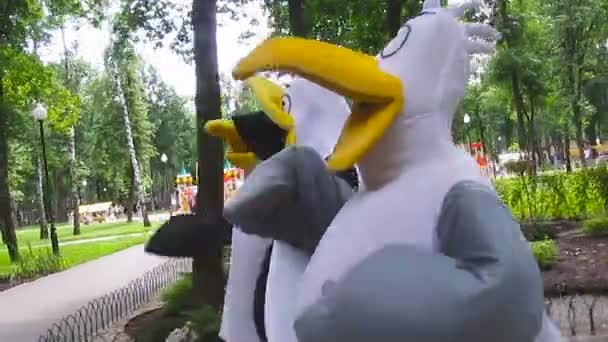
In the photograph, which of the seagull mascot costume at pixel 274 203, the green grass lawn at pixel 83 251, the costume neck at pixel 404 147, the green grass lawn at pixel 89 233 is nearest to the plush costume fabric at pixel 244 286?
the seagull mascot costume at pixel 274 203

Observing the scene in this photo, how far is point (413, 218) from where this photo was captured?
1865 millimetres

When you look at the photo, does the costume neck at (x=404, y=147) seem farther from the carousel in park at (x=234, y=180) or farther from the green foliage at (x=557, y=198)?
the green foliage at (x=557, y=198)

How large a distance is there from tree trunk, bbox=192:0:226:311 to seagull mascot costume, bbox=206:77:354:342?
3783 millimetres

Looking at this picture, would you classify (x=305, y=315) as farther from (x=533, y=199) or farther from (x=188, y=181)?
(x=188, y=181)

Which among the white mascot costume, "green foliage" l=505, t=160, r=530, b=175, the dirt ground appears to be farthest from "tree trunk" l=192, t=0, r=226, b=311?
"green foliage" l=505, t=160, r=530, b=175

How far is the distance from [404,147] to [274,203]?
1.72ft

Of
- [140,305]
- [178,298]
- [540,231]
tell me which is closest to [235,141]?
[178,298]

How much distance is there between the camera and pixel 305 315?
5.57 ft

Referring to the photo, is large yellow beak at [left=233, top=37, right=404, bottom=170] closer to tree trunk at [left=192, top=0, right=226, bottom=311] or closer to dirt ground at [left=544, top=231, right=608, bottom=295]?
tree trunk at [left=192, top=0, right=226, bottom=311]

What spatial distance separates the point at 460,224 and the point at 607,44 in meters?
28.8

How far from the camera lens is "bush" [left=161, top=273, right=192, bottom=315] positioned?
7344 millimetres

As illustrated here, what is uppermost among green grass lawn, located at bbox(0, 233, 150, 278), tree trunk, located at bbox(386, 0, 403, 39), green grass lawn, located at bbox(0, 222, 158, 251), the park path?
tree trunk, located at bbox(386, 0, 403, 39)

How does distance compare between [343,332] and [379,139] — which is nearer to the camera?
[343,332]

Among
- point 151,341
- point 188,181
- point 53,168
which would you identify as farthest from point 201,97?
point 53,168
